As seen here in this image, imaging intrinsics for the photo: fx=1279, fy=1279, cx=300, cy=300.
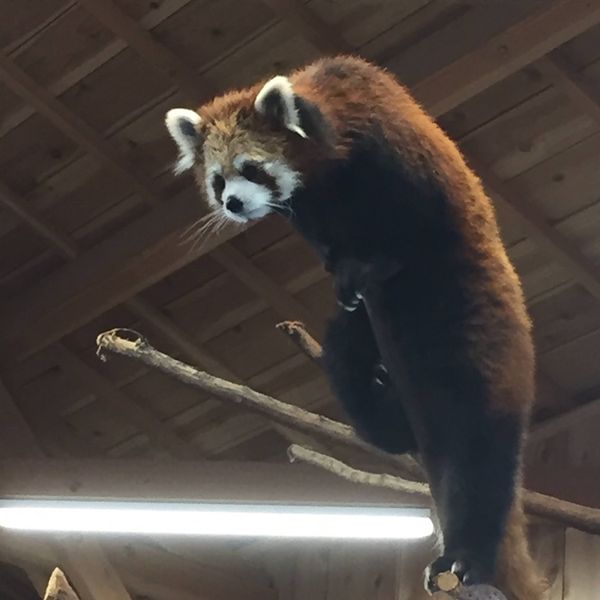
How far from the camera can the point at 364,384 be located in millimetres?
1675

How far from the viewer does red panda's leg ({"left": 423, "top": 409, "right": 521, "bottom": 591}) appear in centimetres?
145

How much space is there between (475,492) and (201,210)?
2.31m

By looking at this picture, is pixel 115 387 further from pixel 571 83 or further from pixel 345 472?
pixel 345 472

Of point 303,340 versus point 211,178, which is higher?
point 303,340

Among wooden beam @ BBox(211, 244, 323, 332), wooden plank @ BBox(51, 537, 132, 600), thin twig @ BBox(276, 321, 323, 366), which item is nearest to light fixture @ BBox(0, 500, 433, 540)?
wooden plank @ BBox(51, 537, 132, 600)

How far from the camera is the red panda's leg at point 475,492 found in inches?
57.2

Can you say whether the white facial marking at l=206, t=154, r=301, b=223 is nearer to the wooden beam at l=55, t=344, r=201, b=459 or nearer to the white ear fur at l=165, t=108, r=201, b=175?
the white ear fur at l=165, t=108, r=201, b=175

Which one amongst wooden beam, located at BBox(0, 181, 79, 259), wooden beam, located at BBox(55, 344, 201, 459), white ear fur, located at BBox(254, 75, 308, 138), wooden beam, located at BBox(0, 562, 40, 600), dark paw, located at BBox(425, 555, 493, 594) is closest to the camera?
dark paw, located at BBox(425, 555, 493, 594)

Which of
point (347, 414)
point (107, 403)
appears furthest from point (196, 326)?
point (347, 414)

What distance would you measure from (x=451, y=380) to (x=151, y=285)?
8.98ft

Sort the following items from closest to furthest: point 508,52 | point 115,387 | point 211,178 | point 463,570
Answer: point 463,570
point 211,178
point 508,52
point 115,387

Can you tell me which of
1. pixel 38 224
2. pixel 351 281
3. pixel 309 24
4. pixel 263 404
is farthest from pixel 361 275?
pixel 38 224

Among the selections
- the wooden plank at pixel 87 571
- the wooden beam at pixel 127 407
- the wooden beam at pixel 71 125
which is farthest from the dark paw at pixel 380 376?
the wooden beam at pixel 127 407

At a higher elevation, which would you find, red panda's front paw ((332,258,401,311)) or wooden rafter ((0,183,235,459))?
wooden rafter ((0,183,235,459))
